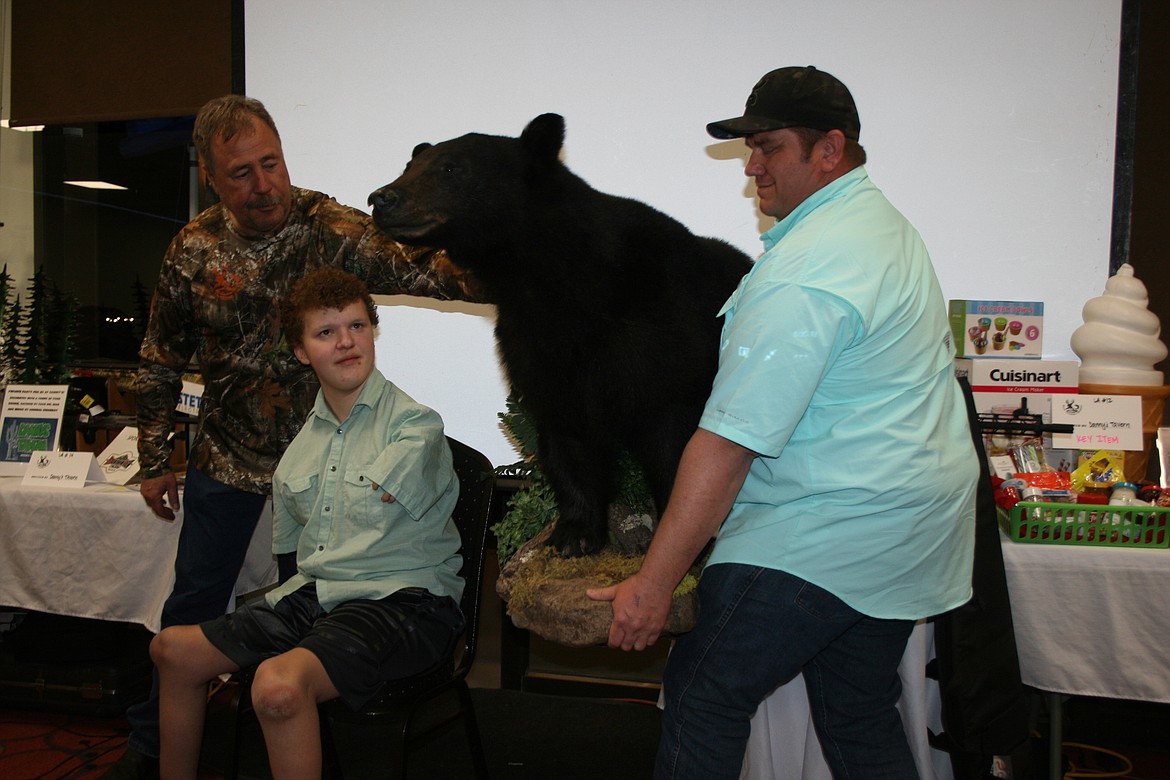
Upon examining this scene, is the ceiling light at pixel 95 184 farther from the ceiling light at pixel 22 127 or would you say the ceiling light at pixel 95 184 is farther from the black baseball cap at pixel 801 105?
the black baseball cap at pixel 801 105

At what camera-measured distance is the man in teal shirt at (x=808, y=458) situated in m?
1.25

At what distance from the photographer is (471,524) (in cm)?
218

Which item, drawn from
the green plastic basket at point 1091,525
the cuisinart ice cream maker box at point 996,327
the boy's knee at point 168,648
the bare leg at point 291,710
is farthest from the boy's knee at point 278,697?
the cuisinart ice cream maker box at point 996,327

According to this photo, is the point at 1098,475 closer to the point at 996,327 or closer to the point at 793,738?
the point at 996,327

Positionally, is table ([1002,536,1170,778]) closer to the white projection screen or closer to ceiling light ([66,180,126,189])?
the white projection screen

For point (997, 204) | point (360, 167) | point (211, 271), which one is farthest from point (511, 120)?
point (997, 204)

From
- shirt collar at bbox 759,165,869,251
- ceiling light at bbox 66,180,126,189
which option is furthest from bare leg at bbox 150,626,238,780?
ceiling light at bbox 66,180,126,189

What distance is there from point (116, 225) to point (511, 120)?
2242 mm

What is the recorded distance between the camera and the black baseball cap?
4.52 ft

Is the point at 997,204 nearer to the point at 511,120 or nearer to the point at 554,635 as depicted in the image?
the point at 511,120

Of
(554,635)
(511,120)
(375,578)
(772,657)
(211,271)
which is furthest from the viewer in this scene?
(511,120)

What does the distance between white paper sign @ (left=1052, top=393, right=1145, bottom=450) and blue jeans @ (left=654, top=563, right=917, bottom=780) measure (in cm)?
111

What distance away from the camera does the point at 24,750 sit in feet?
8.93

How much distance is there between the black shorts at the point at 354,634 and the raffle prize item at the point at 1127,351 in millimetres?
1917
